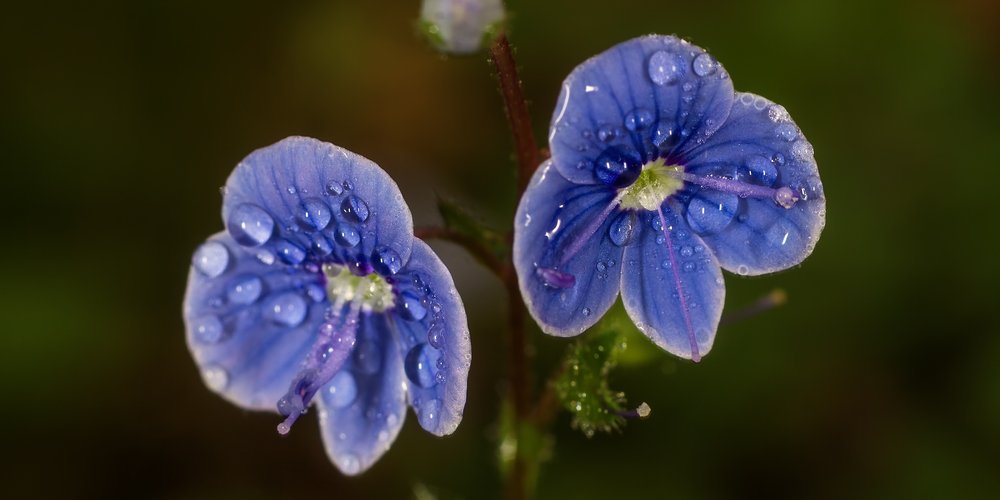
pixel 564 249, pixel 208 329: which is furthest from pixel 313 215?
pixel 564 249

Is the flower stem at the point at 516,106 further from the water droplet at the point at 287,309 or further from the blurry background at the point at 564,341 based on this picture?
the blurry background at the point at 564,341

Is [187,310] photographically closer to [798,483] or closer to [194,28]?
[194,28]

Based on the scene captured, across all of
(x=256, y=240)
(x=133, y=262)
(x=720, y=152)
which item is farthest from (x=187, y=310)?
(x=133, y=262)

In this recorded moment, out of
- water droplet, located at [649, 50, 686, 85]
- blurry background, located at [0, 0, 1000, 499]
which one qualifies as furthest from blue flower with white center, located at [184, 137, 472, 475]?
blurry background, located at [0, 0, 1000, 499]

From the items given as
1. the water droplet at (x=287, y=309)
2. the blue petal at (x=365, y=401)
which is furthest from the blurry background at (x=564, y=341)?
the water droplet at (x=287, y=309)

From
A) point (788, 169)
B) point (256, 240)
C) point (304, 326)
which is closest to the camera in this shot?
point (788, 169)
